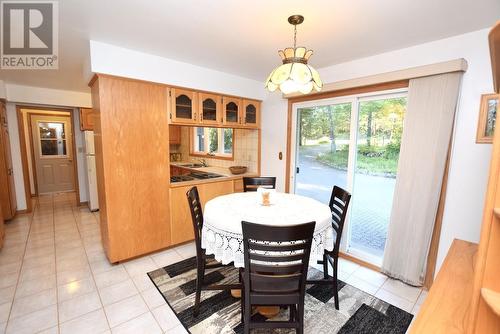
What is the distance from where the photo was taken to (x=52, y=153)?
5773mm

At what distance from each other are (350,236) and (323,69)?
212 centimetres

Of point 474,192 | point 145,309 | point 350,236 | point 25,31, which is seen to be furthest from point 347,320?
point 25,31

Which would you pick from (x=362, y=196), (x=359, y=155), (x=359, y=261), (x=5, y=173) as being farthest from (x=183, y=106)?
(x=5, y=173)

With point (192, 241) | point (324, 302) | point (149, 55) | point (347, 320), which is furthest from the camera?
point (192, 241)

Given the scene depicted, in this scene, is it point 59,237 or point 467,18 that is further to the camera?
point 59,237

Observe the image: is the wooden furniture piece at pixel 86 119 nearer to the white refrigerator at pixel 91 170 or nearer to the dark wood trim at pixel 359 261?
the white refrigerator at pixel 91 170

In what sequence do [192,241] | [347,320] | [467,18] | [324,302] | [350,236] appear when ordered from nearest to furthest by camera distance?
1. [467,18]
2. [347,320]
3. [324,302]
4. [350,236]
5. [192,241]

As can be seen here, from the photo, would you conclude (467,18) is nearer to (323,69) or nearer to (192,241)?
(323,69)

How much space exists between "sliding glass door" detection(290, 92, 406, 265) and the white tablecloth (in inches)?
40.3

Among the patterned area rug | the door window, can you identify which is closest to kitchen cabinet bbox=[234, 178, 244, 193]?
the patterned area rug

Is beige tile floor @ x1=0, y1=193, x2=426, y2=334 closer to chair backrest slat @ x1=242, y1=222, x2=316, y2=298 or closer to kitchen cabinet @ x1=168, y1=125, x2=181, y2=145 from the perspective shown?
chair backrest slat @ x1=242, y1=222, x2=316, y2=298

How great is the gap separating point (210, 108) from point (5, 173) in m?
3.56

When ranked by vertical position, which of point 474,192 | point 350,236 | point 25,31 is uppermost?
point 25,31

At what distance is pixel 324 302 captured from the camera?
6.75 feet
